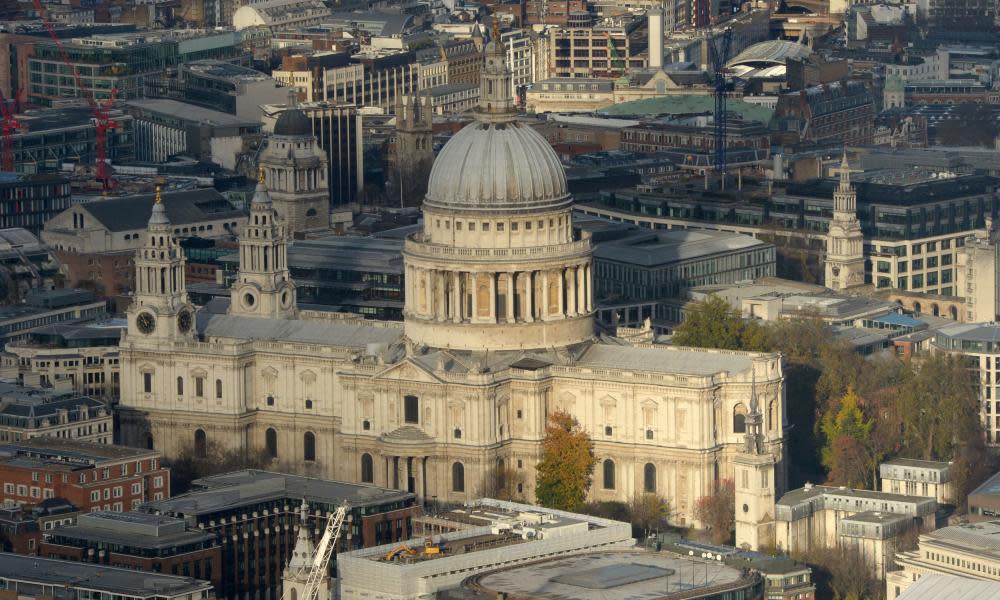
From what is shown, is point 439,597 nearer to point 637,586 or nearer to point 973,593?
point 637,586

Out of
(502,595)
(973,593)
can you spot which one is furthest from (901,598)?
(502,595)

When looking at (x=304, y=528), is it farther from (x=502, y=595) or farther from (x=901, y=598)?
(x=901, y=598)

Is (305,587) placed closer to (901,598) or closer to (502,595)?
(502,595)

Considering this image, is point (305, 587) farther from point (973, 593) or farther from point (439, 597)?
point (973, 593)

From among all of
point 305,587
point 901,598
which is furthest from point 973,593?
point 305,587

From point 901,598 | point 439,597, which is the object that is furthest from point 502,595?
point 901,598
